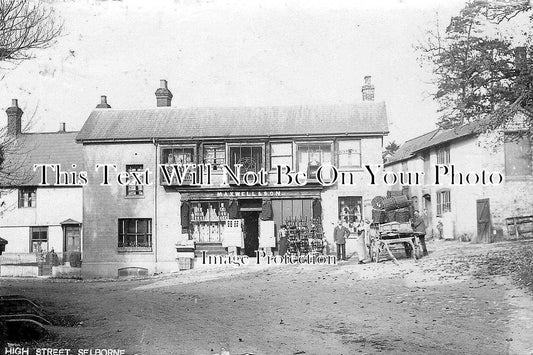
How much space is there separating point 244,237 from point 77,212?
1112 cm

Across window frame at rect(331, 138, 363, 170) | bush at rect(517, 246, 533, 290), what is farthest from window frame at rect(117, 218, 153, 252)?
bush at rect(517, 246, 533, 290)

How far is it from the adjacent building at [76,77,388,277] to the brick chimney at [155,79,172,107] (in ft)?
5.68

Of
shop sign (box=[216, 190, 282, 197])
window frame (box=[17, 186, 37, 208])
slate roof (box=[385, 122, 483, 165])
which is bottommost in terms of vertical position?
shop sign (box=[216, 190, 282, 197])

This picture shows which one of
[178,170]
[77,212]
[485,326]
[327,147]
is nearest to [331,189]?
[327,147]

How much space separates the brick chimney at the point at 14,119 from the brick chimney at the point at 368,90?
45.1 ft

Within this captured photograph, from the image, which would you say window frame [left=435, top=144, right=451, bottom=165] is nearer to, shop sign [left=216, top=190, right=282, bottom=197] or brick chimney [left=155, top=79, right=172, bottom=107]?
shop sign [left=216, top=190, right=282, bottom=197]

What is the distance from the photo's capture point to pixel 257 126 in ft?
69.4

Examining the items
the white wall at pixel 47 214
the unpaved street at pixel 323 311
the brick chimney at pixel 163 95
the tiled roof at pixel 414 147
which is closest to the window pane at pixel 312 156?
the unpaved street at pixel 323 311

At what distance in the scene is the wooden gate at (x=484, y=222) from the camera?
18391 millimetres

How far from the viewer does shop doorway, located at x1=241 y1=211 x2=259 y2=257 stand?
21188 millimetres

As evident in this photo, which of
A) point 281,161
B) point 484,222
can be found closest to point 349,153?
point 281,161

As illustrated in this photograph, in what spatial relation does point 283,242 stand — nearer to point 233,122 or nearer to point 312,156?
point 312,156

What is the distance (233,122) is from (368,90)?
5838 mm

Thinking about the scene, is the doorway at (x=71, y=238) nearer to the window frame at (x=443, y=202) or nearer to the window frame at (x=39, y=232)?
the window frame at (x=39, y=232)
